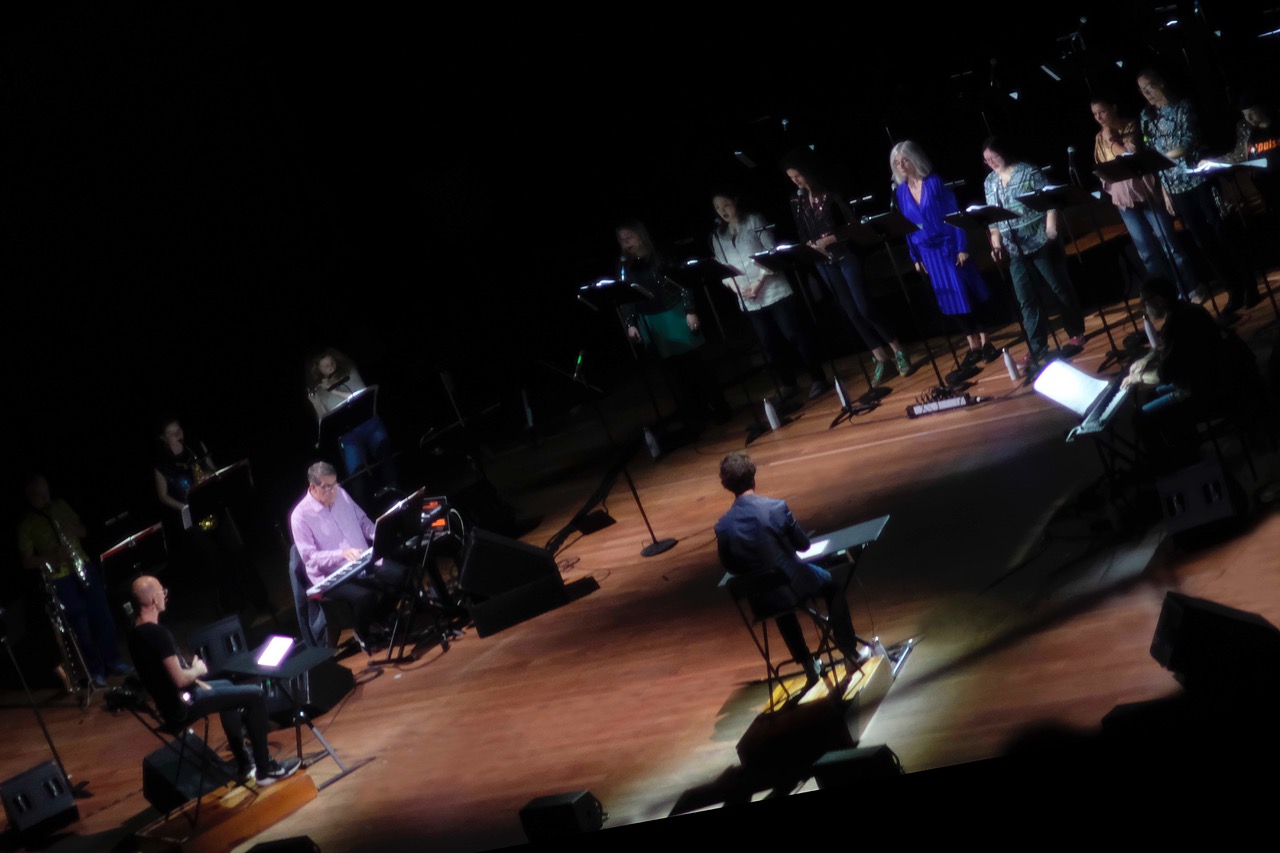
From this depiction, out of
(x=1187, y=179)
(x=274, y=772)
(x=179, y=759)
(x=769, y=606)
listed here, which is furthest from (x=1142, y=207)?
(x=179, y=759)

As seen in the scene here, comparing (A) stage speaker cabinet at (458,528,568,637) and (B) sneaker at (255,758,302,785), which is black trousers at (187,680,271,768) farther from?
(A) stage speaker cabinet at (458,528,568,637)

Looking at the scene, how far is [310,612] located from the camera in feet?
28.4

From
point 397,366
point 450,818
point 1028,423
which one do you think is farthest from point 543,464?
point 450,818

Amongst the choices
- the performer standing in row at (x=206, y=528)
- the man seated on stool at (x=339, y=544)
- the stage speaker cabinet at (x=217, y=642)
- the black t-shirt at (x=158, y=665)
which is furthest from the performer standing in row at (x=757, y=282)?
the black t-shirt at (x=158, y=665)

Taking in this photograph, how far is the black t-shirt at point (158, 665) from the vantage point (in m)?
6.80

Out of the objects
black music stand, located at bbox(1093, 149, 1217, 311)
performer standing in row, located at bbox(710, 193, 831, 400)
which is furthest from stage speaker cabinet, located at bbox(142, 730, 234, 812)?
black music stand, located at bbox(1093, 149, 1217, 311)

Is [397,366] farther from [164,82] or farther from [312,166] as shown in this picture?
[164,82]

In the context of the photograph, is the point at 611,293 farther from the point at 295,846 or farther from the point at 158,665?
the point at 295,846

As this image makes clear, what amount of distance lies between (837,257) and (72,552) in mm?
5668

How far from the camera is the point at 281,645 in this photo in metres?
7.12

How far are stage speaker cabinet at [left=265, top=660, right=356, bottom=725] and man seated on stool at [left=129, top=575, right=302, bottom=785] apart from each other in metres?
0.59

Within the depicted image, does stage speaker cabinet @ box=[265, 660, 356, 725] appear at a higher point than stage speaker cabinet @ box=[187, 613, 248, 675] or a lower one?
lower

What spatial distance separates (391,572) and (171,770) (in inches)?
73.1

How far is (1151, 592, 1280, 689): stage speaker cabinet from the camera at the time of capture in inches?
166
